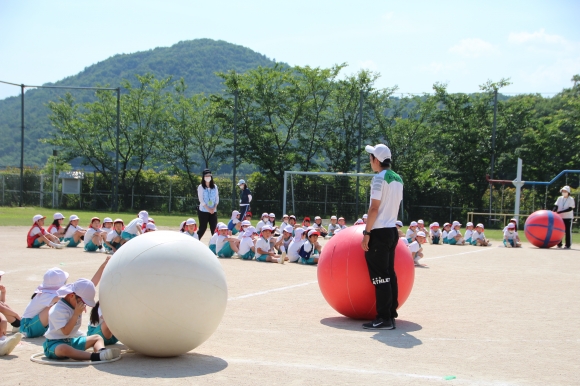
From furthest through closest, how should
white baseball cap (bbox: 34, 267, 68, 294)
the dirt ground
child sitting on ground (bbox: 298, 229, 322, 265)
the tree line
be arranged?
the tree line
child sitting on ground (bbox: 298, 229, 322, 265)
white baseball cap (bbox: 34, 267, 68, 294)
the dirt ground

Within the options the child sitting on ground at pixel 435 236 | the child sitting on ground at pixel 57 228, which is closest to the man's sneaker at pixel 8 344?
the child sitting on ground at pixel 57 228

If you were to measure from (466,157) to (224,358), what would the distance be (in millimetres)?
41097

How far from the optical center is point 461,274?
15797mm

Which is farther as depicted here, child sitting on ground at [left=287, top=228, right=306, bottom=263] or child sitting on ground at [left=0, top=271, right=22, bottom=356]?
child sitting on ground at [left=287, top=228, right=306, bottom=263]

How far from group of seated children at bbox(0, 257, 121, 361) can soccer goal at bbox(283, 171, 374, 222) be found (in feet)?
110

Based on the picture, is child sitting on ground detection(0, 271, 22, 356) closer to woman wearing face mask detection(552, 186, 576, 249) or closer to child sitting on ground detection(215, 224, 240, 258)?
child sitting on ground detection(215, 224, 240, 258)

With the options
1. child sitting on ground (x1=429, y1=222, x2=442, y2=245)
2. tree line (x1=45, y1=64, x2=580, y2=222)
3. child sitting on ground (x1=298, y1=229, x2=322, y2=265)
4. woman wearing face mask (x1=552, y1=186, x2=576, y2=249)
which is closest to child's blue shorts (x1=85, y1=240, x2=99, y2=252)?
child sitting on ground (x1=298, y1=229, x2=322, y2=265)

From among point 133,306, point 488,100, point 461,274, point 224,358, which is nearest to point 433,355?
point 224,358

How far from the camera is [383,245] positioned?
8805mm

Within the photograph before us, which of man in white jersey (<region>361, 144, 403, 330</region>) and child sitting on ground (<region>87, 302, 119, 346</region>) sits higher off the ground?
man in white jersey (<region>361, 144, 403, 330</region>)

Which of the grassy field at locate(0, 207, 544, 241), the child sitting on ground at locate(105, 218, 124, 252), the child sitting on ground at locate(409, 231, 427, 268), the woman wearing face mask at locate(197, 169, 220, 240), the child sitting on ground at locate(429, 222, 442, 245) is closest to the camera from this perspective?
the child sitting on ground at locate(409, 231, 427, 268)

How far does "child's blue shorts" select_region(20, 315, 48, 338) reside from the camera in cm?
785

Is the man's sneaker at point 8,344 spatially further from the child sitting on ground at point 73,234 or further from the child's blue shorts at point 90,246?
the child sitting on ground at point 73,234

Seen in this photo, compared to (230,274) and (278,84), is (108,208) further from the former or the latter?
(230,274)
